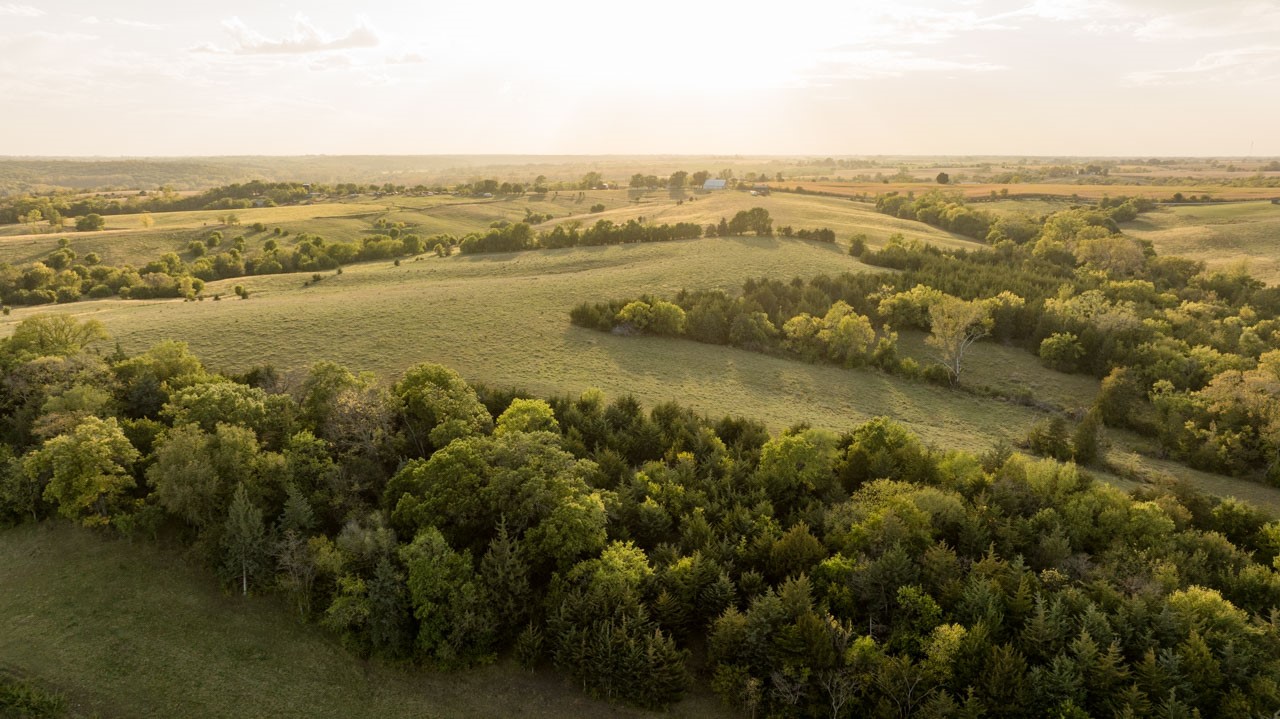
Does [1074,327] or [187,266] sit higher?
[187,266]

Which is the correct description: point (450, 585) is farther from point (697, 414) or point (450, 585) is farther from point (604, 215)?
point (604, 215)

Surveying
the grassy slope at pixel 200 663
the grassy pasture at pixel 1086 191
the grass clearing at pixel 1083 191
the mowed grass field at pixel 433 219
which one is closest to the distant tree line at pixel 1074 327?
the mowed grass field at pixel 433 219

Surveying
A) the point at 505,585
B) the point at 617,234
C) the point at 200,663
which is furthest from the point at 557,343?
the point at 617,234

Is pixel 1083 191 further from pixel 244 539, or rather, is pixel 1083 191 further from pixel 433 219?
pixel 244 539

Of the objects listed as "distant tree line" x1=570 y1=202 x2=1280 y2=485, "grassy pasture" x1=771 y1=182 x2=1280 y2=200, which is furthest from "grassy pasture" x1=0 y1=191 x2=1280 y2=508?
"grassy pasture" x1=771 y1=182 x2=1280 y2=200

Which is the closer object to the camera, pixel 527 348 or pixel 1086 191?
pixel 527 348

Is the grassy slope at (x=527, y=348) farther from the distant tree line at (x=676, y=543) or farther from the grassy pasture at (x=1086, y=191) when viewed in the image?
the grassy pasture at (x=1086, y=191)

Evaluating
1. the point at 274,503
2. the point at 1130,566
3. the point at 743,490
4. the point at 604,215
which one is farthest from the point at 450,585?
the point at 604,215
